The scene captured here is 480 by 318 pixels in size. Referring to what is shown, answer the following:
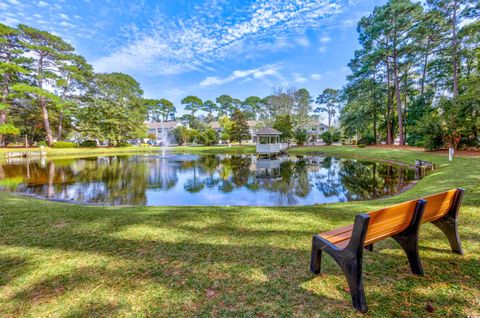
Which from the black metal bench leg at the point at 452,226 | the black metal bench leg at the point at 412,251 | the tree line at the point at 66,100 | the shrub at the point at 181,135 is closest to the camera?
the black metal bench leg at the point at 412,251

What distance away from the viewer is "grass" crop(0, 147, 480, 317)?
1.92 metres

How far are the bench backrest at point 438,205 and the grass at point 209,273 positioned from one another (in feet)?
1.86

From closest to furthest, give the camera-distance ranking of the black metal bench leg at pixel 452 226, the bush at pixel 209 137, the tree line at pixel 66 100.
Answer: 1. the black metal bench leg at pixel 452 226
2. the tree line at pixel 66 100
3. the bush at pixel 209 137

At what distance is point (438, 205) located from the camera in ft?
7.90

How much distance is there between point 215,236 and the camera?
138 inches

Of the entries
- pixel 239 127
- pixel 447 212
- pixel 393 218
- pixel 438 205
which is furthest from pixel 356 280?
pixel 239 127

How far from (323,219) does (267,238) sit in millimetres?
1492

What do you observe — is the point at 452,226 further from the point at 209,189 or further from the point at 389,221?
the point at 209,189

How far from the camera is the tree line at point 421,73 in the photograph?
15.4m

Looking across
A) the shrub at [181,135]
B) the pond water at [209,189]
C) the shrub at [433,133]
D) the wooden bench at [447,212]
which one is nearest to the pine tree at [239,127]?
the shrub at [181,135]

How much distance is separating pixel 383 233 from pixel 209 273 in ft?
6.19

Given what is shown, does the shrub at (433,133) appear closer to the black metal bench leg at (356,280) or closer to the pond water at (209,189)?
the pond water at (209,189)

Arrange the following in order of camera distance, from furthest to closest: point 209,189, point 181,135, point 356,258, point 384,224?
point 181,135 < point 209,189 < point 384,224 < point 356,258

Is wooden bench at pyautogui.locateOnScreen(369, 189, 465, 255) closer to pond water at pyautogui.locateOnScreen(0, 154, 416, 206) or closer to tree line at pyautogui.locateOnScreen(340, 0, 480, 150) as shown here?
pond water at pyautogui.locateOnScreen(0, 154, 416, 206)
